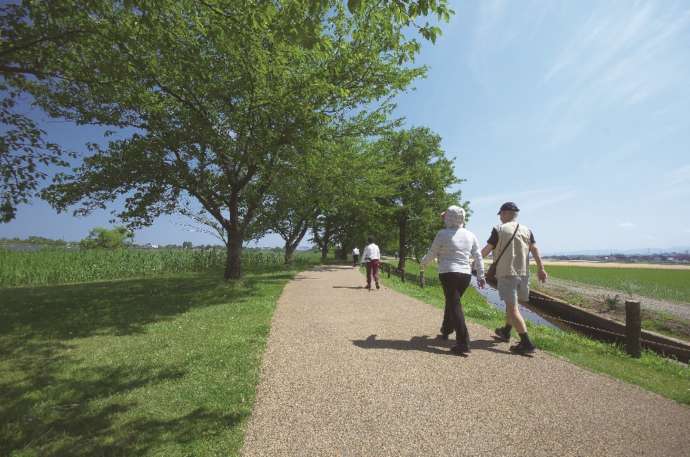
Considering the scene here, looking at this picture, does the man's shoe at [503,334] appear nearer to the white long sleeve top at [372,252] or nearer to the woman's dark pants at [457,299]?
the woman's dark pants at [457,299]

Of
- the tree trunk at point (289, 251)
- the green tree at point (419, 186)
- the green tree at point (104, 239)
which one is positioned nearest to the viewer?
the green tree at point (419, 186)

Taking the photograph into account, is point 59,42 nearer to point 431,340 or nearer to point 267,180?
point 267,180

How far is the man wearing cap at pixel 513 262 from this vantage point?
4.76 meters

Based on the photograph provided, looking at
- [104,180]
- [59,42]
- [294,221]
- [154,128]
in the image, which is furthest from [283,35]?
[294,221]

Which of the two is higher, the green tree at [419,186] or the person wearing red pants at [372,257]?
the green tree at [419,186]

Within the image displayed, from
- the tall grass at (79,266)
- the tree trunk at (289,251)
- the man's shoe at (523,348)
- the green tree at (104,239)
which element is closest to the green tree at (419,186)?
the tree trunk at (289,251)

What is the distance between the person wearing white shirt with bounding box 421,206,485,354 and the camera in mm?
4594

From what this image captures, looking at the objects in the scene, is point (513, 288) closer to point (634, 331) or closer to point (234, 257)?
point (634, 331)

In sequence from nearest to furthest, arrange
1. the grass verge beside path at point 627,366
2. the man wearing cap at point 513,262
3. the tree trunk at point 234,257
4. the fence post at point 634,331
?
the grass verge beside path at point 627,366
the man wearing cap at point 513,262
the fence post at point 634,331
the tree trunk at point 234,257

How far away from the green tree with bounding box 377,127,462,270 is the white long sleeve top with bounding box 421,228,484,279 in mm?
19372

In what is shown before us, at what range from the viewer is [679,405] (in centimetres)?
334

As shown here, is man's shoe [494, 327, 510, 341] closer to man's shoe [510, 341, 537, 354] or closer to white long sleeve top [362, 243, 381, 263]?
man's shoe [510, 341, 537, 354]

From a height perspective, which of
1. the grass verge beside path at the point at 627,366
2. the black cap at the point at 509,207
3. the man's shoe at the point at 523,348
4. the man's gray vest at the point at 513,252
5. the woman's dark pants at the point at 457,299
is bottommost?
the grass verge beside path at the point at 627,366

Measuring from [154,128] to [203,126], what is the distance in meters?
2.10
